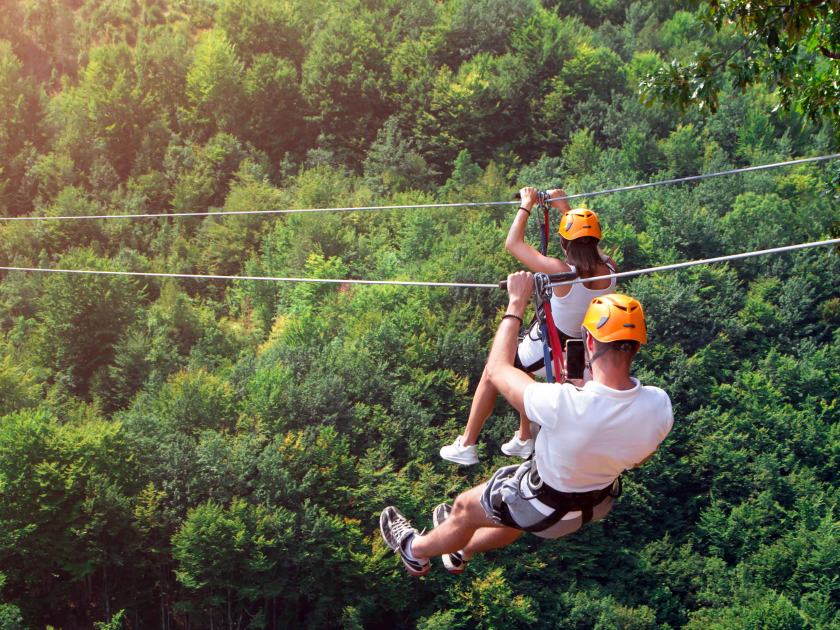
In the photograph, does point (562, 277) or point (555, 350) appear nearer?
point (555, 350)

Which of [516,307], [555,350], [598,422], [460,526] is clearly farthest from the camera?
[460,526]

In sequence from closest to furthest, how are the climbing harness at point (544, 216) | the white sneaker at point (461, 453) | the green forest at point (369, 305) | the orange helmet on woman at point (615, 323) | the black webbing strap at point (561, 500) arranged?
the orange helmet on woman at point (615, 323)
the black webbing strap at point (561, 500)
the white sneaker at point (461, 453)
the climbing harness at point (544, 216)
the green forest at point (369, 305)

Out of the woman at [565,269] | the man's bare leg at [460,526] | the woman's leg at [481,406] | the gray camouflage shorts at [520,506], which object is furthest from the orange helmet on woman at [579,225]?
the man's bare leg at [460,526]

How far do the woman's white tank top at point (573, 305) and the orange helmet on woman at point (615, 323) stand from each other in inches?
56.7

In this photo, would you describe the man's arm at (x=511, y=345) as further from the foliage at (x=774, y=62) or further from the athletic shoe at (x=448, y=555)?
the foliage at (x=774, y=62)

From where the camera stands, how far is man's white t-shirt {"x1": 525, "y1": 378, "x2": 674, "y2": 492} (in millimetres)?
4703

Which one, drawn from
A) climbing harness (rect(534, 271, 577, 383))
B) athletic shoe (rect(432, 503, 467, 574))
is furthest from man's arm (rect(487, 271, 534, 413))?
athletic shoe (rect(432, 503, 467, 574))

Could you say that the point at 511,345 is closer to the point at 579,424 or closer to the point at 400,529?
the point at 579,424

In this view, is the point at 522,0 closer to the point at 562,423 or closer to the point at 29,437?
the point at 29,437

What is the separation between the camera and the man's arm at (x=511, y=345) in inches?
195

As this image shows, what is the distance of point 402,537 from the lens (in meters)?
6.84

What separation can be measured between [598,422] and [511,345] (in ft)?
1.87

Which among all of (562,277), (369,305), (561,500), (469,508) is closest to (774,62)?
(562,277)

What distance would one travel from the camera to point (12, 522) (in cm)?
2828
